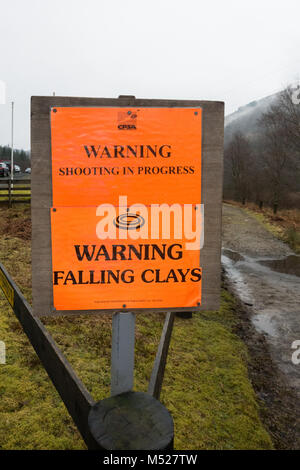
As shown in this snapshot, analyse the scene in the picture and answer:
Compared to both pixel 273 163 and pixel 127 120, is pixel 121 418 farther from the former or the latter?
pixel 273 163

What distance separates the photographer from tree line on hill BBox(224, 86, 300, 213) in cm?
2455

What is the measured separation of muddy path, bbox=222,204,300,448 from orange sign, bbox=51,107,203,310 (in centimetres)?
286

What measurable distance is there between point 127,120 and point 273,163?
39063 mm

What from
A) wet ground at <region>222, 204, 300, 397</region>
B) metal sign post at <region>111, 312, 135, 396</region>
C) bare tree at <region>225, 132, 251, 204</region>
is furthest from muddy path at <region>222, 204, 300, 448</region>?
bare tree at <region>225, 132, 251, 204</region>

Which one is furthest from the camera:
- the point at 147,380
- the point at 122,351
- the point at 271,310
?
the point at 271,310

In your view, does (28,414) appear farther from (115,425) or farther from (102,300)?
(102,300)

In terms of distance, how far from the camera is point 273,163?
1499 inches

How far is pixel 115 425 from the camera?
197cm

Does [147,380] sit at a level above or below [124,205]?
below

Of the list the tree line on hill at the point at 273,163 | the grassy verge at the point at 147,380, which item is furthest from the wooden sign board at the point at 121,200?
the tree line on hill at the point at 273,163

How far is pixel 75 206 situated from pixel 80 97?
616mm

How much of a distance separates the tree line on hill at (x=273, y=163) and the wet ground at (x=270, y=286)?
11028mm

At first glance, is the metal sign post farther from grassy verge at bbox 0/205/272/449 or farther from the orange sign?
grassy verge at bbox 0/205/272/449

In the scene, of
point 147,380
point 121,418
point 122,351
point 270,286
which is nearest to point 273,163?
point 270,286
